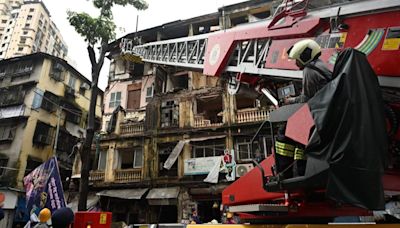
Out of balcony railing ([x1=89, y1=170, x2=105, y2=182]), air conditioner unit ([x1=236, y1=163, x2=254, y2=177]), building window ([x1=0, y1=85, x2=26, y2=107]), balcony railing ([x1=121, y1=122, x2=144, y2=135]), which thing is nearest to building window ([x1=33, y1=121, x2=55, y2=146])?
building window ([x1=0, y1=85, x2=26, y2=107])

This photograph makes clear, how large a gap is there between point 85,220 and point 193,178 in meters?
12.6

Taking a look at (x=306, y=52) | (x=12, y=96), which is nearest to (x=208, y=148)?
(x=306, y=52)

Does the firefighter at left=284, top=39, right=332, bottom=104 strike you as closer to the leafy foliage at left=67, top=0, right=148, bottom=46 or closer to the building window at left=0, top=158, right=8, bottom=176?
the leafy foliage at left=67, top=0, right=148, bottom=46

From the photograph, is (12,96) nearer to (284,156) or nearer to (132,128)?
(132,128)

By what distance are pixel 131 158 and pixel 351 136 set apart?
20659 millimetres

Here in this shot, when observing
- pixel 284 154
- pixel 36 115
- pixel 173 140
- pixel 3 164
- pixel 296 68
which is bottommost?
pixel 284 154

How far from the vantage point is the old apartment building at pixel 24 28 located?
61938mm

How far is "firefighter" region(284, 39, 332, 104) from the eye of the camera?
2.60m

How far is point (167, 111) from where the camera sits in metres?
19.6

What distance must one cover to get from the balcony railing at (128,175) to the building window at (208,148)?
13.4 ft

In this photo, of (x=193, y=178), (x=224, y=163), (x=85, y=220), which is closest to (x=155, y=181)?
(x=193, y=178)

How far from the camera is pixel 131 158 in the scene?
70.1 feet

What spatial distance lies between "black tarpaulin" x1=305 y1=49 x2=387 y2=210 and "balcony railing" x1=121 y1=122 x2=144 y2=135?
18.2m

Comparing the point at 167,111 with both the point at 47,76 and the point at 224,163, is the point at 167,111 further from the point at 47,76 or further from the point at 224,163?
the point at 47,76
